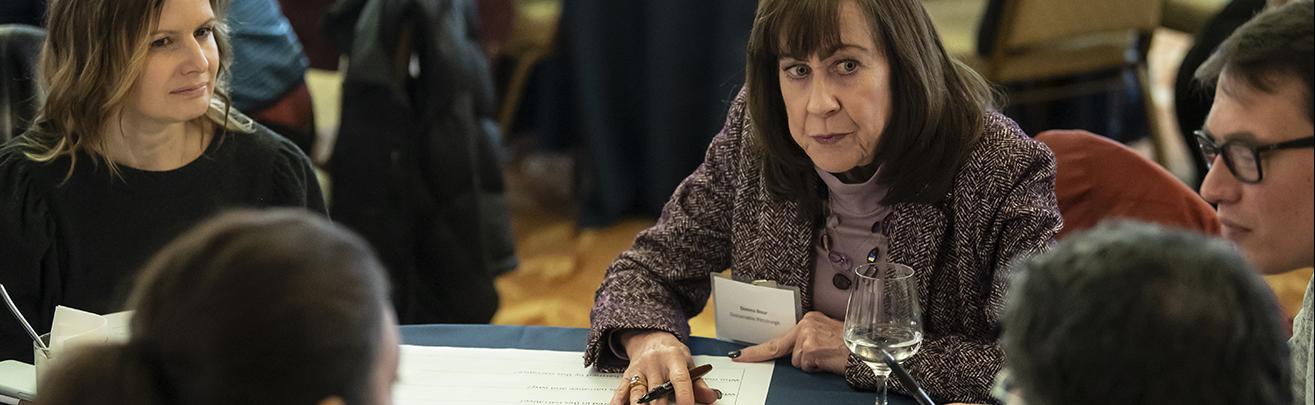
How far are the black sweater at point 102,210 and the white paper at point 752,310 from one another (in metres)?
0.74

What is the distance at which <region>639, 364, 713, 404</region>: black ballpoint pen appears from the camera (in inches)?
64.6

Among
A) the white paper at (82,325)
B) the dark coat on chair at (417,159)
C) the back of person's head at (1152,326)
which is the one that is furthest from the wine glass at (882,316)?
the dark coat on chair at (417,159)

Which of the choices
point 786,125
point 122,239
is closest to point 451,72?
point 122,239

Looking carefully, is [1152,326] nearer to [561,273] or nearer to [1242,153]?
[1242,153]

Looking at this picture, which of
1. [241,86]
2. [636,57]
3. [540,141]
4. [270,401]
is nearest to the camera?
[270,401]

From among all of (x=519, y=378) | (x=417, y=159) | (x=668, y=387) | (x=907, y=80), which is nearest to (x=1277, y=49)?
(x=907, y=80)

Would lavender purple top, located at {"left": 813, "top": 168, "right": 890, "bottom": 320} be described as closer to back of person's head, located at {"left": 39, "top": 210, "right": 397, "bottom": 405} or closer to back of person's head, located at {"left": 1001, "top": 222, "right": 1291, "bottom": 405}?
back of person's head, located at {"left": 1001, "top": 222, "right": 1291, "bottom": 405}

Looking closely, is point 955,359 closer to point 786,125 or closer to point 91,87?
point 786,125

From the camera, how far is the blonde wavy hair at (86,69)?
76.8 inches

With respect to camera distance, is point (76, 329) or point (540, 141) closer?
point (76, 329)

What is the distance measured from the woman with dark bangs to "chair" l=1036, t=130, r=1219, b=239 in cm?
19

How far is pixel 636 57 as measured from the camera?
14.0 ft

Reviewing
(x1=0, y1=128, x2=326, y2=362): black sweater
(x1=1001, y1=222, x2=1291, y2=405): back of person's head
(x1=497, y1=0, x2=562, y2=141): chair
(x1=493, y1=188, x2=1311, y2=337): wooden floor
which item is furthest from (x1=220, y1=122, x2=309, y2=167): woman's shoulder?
(x1=497, y1=0, x2=562, y2=141): chair

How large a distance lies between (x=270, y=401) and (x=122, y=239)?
1.24 metres
